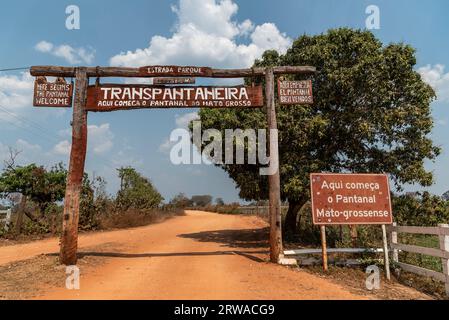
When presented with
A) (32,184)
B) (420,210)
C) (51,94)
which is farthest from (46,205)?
(420,210)

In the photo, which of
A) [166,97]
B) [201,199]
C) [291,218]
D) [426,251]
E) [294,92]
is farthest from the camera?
[201,199]

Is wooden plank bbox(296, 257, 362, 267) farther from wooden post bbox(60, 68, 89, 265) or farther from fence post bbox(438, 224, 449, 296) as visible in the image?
wooden post bbox(60, 68, 89, 265)

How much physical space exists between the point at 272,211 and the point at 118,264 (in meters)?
4.23

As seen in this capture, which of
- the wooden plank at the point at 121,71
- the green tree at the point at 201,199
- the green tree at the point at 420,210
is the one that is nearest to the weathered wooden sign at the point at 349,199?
the wooden plank at the point at 121,71

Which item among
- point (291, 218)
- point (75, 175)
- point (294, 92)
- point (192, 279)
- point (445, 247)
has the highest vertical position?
point (294, 92)

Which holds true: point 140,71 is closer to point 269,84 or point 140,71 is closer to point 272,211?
point 269,84

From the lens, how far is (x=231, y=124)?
46.3 feet

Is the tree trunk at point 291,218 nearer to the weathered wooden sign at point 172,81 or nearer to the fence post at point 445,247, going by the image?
the weathered wooden sign at point 172,81

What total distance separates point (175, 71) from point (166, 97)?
753mm

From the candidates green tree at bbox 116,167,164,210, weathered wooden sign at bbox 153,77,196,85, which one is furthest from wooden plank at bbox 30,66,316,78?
green tree at bbox 116,167,164,210

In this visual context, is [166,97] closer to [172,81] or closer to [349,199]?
[172,81]

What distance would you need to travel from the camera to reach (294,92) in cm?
1035

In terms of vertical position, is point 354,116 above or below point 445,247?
above
